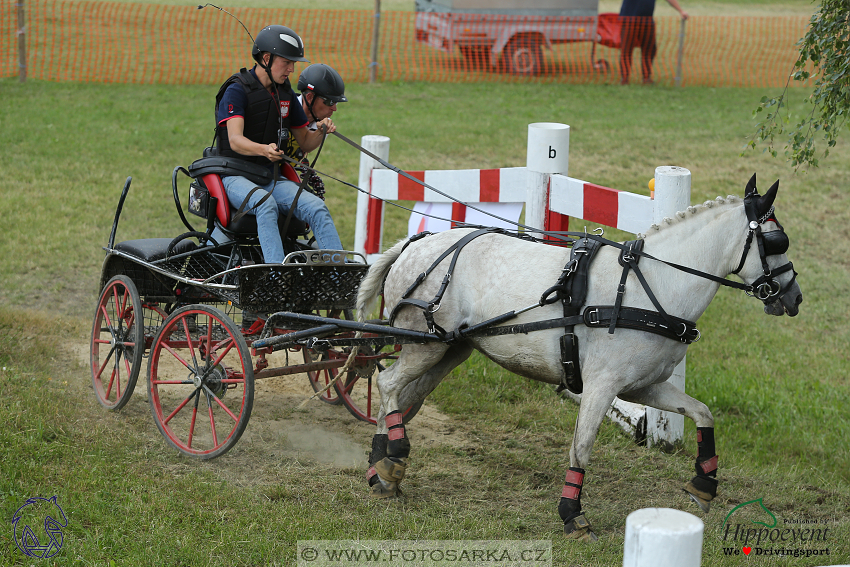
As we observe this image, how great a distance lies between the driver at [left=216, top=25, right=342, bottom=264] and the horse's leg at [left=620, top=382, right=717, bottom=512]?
2.21 metres

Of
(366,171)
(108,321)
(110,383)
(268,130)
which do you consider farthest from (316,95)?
(110,383)

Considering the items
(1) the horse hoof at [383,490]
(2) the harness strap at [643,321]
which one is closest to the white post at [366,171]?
(1) the horse hoof at [383,490]

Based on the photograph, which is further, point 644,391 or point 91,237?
point 91,237

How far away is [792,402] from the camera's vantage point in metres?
6.43

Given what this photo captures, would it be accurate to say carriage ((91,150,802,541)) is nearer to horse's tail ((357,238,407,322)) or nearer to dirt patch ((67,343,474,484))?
horse's tail ((357,238,407,322))

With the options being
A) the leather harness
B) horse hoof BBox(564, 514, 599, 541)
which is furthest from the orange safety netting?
horse hoof BBox(564, 514, 599, 541)

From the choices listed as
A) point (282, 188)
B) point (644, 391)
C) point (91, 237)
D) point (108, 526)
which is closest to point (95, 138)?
point (91, 237)

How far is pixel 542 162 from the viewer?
5.58m

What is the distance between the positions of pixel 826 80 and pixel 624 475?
2594mm

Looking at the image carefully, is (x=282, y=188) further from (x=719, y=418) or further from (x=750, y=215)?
(x=719, y=418)

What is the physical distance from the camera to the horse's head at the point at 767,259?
3920 mm

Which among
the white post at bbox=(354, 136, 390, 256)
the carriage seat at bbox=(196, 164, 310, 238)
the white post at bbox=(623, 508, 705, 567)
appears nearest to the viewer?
the white post at bbox=(623, 508, 705, 567)

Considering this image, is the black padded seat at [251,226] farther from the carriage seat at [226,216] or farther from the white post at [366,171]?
the white post at [366,171]

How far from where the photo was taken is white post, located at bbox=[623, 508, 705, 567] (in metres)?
1.88
